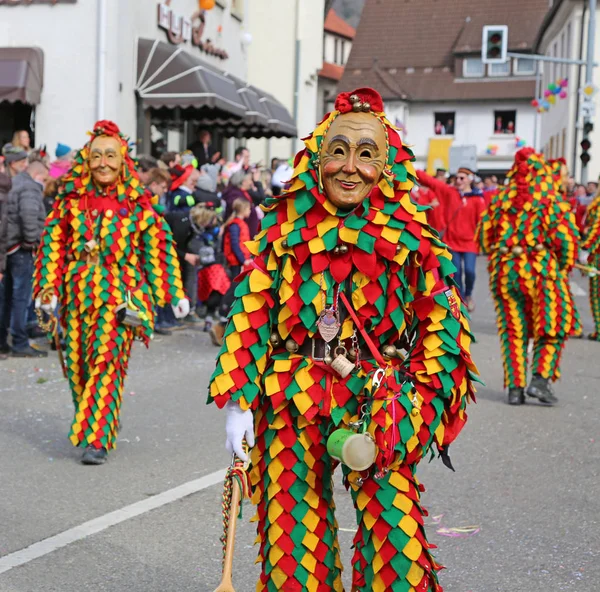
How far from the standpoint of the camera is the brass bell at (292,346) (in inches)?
145

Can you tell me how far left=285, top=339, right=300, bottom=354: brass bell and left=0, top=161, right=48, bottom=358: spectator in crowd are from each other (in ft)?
23.9

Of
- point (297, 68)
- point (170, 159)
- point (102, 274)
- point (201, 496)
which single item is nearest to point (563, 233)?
point (102, 274)

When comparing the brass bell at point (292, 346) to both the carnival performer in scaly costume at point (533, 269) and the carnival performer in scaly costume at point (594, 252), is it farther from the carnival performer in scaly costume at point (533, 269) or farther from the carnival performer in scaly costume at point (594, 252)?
the carnival performer in scaly costume at point (594, 252)

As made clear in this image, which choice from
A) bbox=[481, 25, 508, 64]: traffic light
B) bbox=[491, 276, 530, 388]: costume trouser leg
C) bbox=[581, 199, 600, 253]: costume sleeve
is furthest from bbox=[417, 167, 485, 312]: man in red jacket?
bbox=[481, 25, 508, 64]: traffic light

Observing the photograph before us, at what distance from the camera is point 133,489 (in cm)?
608

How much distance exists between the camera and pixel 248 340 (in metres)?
3.65

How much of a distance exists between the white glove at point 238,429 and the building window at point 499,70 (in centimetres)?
5838

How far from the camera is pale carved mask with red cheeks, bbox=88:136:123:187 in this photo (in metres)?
6.70

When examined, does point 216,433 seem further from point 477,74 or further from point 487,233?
point 477,74

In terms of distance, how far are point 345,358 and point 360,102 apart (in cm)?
84

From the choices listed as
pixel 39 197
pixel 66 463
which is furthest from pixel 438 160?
pixel 66 463

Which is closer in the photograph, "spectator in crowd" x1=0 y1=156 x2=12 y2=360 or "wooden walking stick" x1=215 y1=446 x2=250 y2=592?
"wooden walking stick" x1=215 y1=446 x2=250 y2=592

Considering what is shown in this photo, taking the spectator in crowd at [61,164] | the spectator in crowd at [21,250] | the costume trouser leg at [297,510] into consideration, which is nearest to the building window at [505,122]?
the spectator in crowd at [61,164]

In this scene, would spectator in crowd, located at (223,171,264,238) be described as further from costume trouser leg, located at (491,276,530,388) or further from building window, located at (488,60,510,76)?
building window, located at (488,60,510,76)
